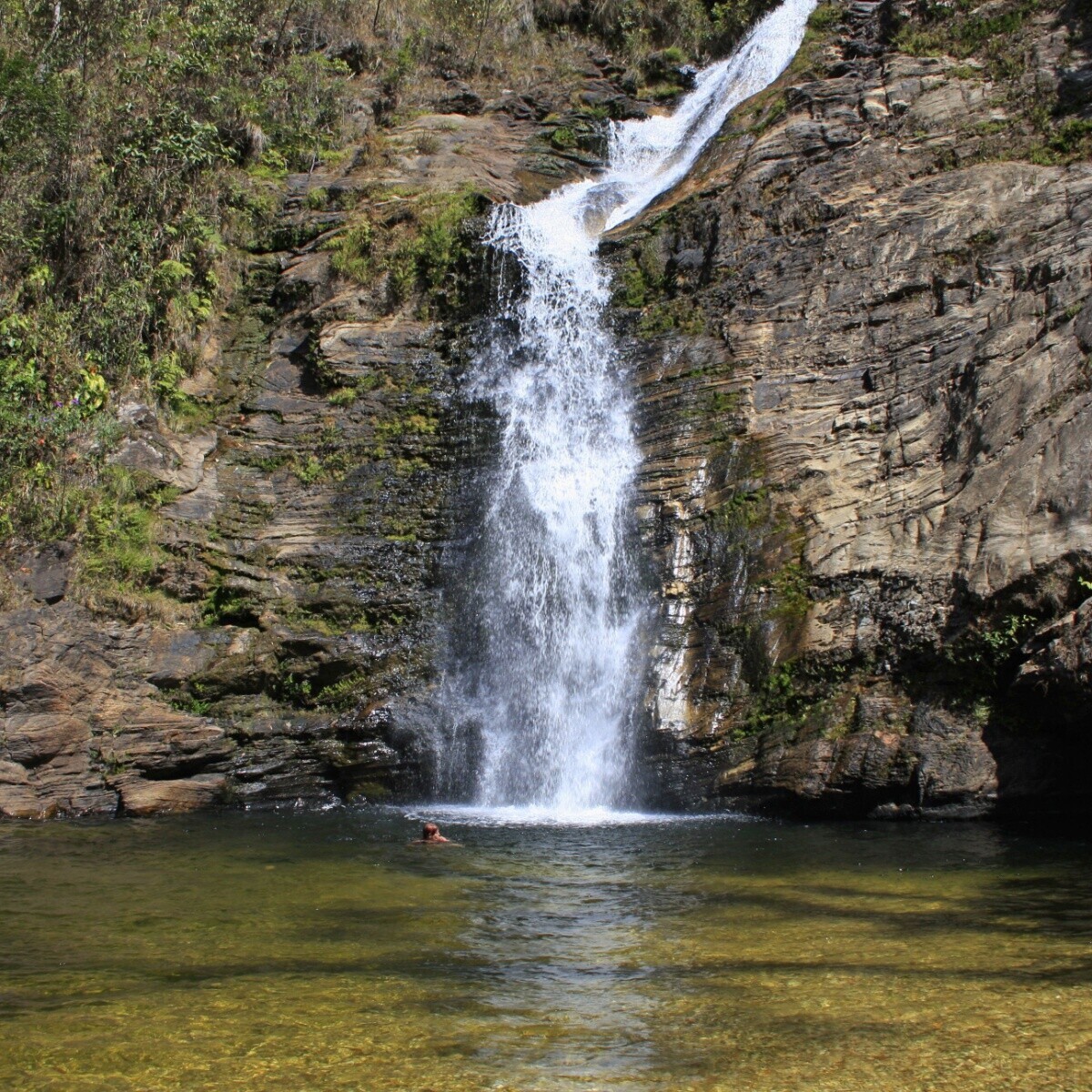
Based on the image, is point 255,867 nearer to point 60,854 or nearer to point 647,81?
point 60,854

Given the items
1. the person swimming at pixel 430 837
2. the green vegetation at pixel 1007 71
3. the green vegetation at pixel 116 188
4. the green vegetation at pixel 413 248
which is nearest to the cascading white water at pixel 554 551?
the green vegetation at pixel 413 248

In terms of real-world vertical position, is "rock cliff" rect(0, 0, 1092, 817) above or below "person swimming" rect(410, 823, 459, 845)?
above

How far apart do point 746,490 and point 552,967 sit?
923 centimetres

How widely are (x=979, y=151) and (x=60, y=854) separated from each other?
16255 millimetres

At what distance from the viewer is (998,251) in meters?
14.1

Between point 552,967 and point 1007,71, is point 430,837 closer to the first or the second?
point 552,967

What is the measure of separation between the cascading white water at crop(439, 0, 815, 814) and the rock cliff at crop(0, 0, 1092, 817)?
1.79ft

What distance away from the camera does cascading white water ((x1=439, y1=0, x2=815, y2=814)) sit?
1349 centimetres

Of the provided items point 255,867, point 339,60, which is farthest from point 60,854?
point 339,60

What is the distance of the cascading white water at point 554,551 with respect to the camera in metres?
13.5

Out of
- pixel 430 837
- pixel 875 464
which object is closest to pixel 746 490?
pixel 875 464

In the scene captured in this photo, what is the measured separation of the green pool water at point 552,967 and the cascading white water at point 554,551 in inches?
146

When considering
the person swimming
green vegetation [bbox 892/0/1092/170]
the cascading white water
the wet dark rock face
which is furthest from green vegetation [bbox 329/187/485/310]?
the person swimming

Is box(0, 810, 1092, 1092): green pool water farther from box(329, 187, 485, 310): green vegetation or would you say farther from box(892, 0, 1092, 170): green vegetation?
box(329, 187, 485, 310): green vegetation
